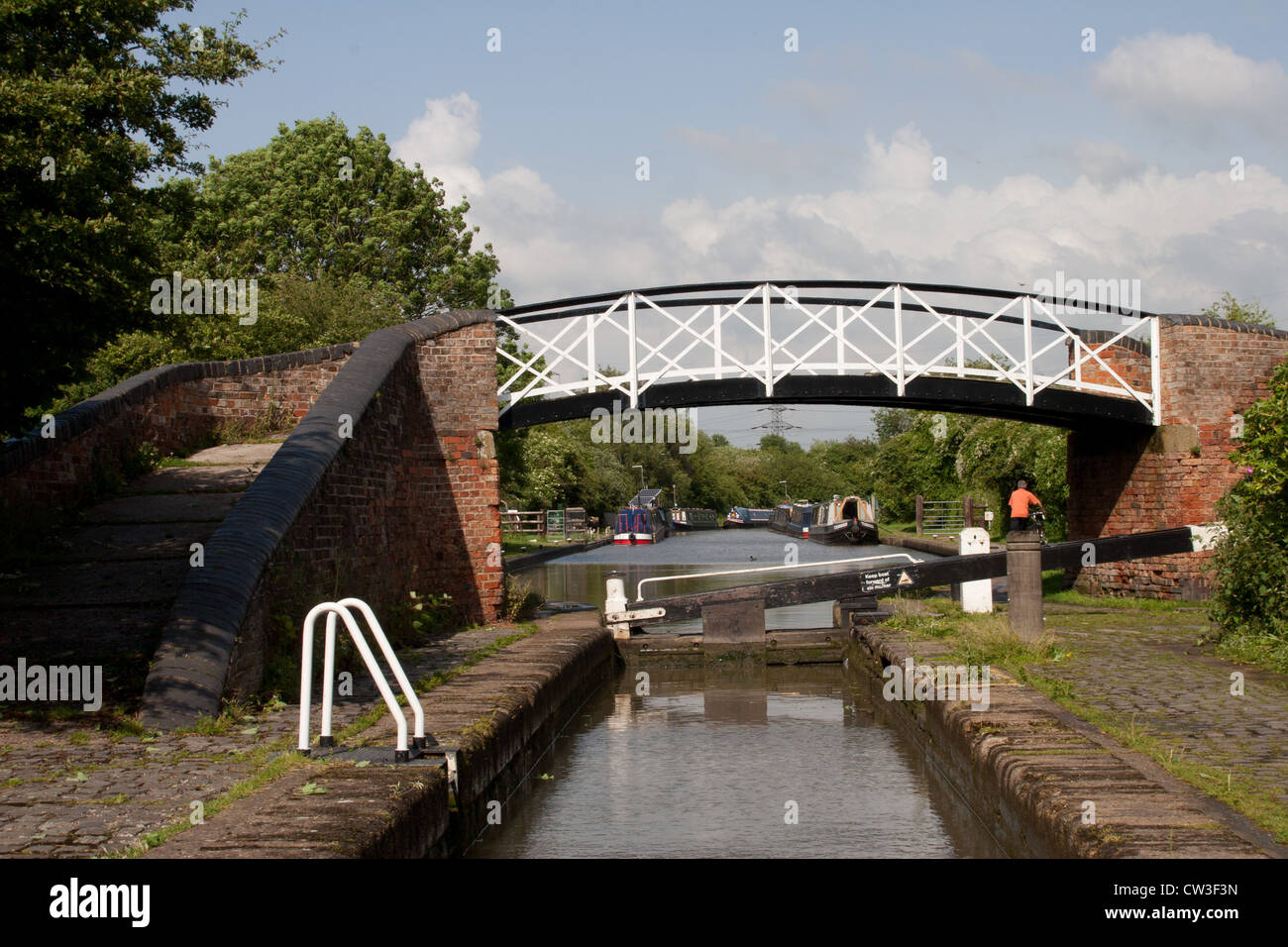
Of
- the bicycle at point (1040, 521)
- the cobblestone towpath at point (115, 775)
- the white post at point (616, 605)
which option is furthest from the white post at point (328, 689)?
the bicycle at point (1040, 521)

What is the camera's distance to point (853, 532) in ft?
135

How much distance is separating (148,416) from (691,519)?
198ft

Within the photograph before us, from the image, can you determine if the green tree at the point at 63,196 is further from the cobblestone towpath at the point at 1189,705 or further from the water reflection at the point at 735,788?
the cobblestone towpath at the point at 1189,705

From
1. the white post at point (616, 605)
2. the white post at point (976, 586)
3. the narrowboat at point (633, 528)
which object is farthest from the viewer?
the narrowboat at point (633, 528)

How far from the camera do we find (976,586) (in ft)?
40.3

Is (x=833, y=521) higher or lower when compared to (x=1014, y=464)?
lower

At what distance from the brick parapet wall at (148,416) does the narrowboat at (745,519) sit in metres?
65.4

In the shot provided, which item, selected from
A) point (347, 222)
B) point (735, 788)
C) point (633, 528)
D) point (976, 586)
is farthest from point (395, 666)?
point (633, 528)

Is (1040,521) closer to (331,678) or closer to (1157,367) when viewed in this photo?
(1157,367)

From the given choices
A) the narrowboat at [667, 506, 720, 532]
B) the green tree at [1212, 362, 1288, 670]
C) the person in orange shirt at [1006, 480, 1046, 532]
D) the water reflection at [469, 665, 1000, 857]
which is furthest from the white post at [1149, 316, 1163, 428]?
the narrowboat at [667, 506, 720, 532]

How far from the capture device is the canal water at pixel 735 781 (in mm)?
6324

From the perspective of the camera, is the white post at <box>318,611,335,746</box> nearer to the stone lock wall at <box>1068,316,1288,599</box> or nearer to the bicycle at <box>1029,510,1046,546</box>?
the stone lock wall at <box>1068,316,1288,599</box>
